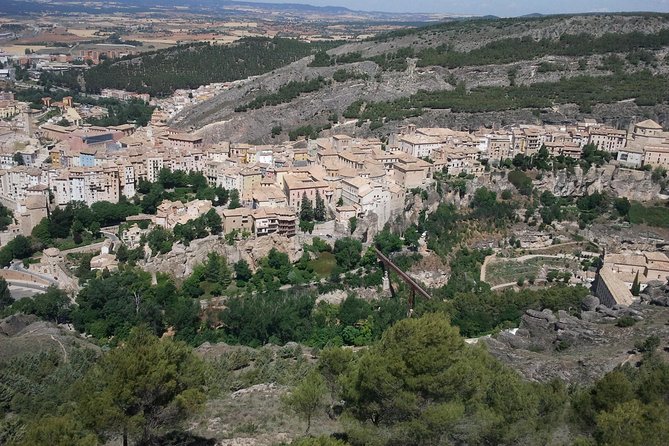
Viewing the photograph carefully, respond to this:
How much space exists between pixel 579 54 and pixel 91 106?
48526 millimetres

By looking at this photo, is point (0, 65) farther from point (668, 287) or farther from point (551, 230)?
point (668, 287)

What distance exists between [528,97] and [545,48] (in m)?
14.8

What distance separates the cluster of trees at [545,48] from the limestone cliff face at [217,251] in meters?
36.9

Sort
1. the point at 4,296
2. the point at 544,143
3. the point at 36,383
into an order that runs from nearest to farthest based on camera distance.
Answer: the point at 36,383 < the point at 4,296 < the point at 544,143

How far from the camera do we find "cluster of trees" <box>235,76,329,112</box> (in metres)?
55.8

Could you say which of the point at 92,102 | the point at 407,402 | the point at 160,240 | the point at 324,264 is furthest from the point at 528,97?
the point at 92,102

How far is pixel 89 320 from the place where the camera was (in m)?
25.3

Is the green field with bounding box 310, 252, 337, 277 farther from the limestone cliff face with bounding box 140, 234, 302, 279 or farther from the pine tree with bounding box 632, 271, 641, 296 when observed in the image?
the pine tree with bounding box 632, 271, 641, 296

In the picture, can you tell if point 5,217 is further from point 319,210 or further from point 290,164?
point 319,210

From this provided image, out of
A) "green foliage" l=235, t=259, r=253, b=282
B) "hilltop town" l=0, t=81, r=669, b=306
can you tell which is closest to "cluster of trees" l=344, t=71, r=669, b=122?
"hilltop town" l=0, t=81, r=669, b=306

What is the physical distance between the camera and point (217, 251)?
29.5m

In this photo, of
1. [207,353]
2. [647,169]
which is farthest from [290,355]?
[647,169]

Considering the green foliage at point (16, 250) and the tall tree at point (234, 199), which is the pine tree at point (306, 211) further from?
the green foliage at point (16, 250)

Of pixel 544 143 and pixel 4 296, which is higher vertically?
pixel 544 143
